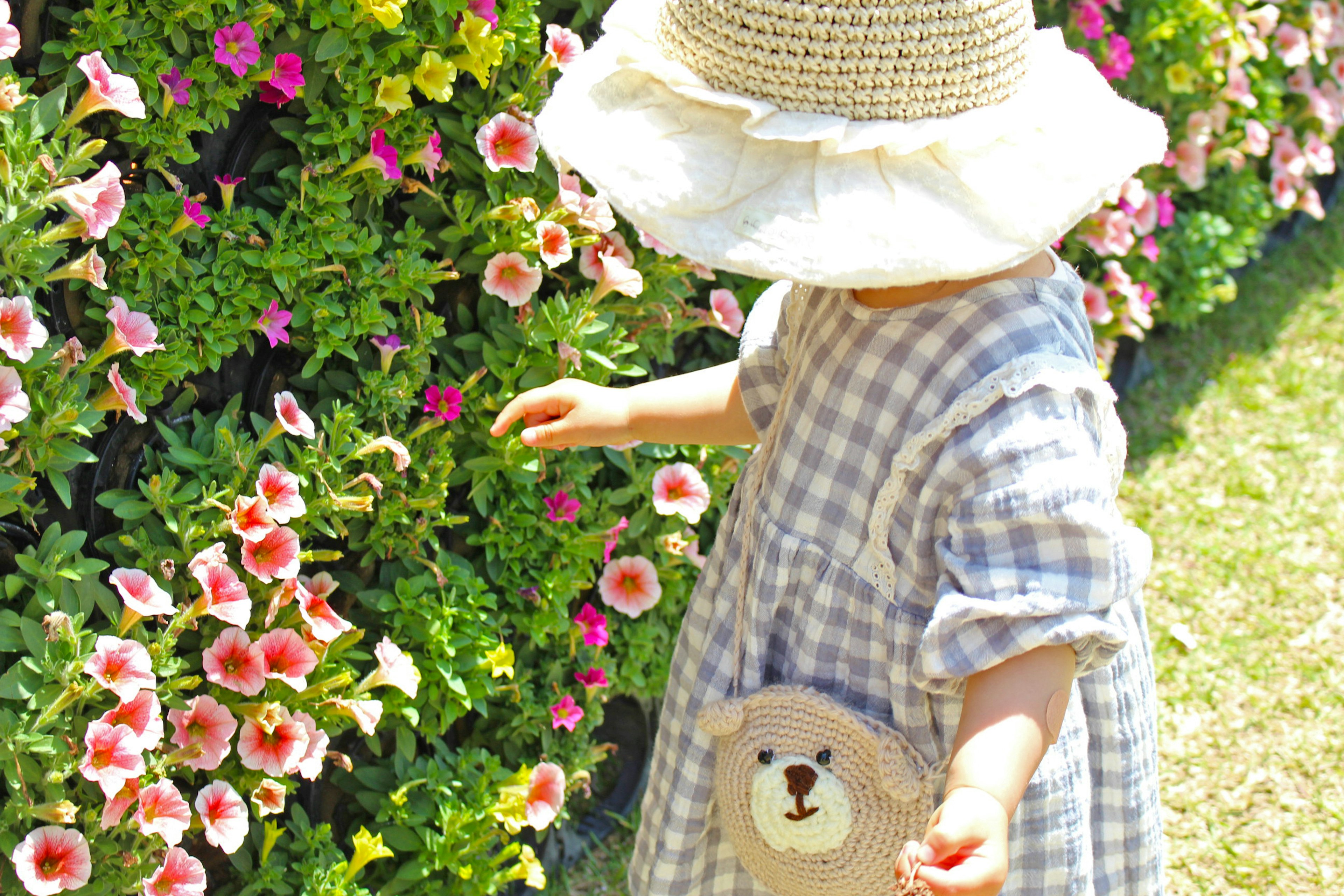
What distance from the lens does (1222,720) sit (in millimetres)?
2580

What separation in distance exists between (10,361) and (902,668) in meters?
0.99

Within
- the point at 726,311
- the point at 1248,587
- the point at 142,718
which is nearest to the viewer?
the point at 142,718

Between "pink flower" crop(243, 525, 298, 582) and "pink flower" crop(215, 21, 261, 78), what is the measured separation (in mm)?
541

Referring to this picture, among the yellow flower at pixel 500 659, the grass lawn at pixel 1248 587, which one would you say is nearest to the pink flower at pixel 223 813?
the yellow flower at pixel 500 659

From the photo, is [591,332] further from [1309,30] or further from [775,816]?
[1309,30]

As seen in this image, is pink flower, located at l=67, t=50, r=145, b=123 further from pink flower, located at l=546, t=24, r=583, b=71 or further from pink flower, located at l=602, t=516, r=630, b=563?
pink flower, located at l=602, t=516, r=630, b=563

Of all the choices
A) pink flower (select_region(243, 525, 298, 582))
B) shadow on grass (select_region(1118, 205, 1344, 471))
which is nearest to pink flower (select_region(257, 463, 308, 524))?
pink flower (select_region(243, 525, 298, 582))

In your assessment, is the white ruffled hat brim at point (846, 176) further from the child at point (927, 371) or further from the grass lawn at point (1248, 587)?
the grass lawn at point (1248, 587)

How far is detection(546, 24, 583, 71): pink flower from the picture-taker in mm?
1646

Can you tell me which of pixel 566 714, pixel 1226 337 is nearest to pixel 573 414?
pixel 566 714

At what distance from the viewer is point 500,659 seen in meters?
1.71

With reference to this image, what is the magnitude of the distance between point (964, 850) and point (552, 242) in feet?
3.21

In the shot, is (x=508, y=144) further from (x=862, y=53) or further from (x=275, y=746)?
(x=275, y=746)

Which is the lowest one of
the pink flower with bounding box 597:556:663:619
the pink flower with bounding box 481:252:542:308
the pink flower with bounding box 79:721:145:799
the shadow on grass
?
the shadow on grass
